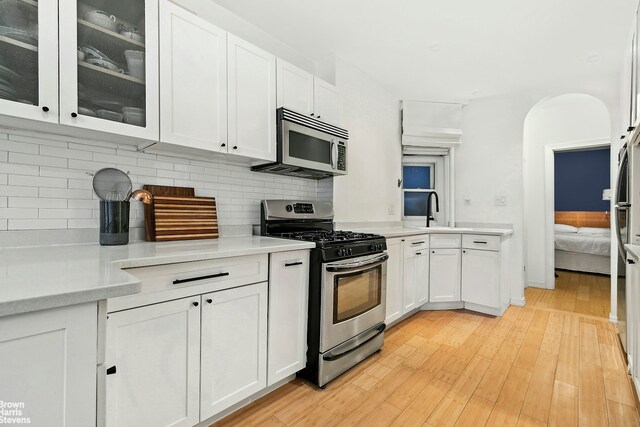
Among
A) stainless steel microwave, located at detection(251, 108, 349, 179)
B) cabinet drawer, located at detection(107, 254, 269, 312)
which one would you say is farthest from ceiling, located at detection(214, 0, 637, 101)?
cabinet drawer, located at detection(107, 254, 269, 312)

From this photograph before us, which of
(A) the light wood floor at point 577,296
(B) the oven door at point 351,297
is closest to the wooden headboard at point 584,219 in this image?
(A) the light wood floor at point 577,296

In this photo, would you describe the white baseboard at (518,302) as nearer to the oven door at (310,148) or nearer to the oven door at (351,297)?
the oven door at (351,297)

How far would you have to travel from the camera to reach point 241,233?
228 cm

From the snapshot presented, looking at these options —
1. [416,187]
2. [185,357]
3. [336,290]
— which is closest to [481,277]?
[416,187]

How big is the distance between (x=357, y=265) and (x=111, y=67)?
179cm

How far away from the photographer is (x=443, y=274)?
11.1 feet

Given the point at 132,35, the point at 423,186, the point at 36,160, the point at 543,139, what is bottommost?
the point at 36,160

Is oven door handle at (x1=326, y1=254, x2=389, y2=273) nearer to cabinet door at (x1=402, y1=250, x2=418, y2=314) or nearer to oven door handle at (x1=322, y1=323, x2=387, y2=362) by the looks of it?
oven door handle at (x1=322, y1=323, x2=387, y2=362)

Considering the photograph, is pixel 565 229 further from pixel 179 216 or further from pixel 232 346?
pixel 179 216

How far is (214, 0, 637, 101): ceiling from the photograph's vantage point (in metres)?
2.15

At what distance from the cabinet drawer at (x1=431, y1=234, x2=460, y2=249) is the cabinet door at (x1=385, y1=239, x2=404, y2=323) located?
68 cm

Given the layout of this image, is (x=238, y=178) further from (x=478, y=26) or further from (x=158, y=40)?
(x=478, y=26)

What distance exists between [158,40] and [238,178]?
0.98 meters

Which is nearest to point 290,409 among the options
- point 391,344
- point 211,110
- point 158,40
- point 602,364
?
point 391,344
